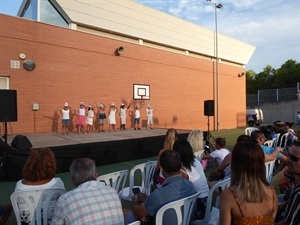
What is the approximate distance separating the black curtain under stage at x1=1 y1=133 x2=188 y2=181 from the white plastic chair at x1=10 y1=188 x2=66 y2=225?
407 centimetres

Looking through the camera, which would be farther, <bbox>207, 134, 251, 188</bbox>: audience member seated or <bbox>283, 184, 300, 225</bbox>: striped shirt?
<bbox>207, 134, 251, 188</bbox>: audience member seated

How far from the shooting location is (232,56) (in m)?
24.0

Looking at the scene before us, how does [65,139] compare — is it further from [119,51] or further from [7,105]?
[119,51]

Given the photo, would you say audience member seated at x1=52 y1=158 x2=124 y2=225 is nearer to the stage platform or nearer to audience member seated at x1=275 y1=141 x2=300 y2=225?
audience member seated at x1=275 y1=141 x2=300 y2=225

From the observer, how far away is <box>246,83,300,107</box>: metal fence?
3105 centimetres

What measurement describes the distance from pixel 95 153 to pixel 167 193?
5.76 meters

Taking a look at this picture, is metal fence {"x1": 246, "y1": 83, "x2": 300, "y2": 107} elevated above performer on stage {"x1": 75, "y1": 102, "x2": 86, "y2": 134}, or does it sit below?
above

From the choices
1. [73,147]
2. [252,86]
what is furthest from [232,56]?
[252,86]

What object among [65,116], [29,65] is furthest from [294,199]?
[29,65]

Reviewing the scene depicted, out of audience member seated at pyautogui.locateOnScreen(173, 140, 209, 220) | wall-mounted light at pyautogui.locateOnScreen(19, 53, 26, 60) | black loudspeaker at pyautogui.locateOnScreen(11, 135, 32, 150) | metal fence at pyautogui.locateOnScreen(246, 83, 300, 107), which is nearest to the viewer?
audience member seated at pyautogui.locateOnScreen(173, 140, 209, 220)

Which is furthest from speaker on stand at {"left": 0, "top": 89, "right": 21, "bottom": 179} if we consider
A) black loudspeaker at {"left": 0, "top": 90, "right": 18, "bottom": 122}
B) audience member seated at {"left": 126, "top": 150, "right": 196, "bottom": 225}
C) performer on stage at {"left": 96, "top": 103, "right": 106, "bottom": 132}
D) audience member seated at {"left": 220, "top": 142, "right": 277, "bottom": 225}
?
performer on stage at {"left": 96, "top": 103, "right": 106, "bottom": 132}

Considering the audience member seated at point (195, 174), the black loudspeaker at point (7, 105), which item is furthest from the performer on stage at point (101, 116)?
the audience member seated at point (195, 174)

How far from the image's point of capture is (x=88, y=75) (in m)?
13.7

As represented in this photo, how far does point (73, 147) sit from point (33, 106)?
5.33 meters
